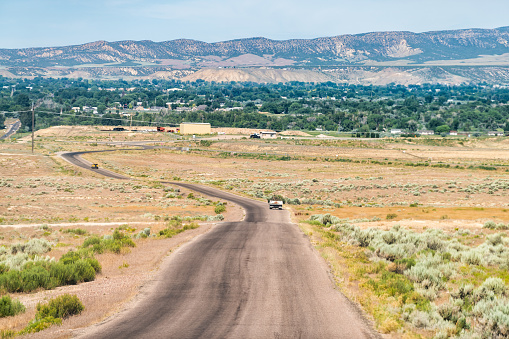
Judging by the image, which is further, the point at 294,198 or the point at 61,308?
the point at 294,198

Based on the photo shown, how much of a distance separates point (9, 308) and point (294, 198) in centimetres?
5535

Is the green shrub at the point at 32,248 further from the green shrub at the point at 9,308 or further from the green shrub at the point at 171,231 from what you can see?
the green shrub at the point at 9,308

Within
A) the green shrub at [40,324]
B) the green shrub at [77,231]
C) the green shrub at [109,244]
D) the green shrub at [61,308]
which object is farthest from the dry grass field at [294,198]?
the green shrub at [77,231]

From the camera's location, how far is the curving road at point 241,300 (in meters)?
15.7

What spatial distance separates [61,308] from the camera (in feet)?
54.5

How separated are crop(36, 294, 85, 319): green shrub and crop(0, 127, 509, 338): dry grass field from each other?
17.3 inches

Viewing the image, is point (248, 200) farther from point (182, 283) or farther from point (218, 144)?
point (218, 144)

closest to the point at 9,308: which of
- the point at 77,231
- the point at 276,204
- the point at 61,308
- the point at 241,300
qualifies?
the point at 61,308

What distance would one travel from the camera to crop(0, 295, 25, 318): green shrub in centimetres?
1664

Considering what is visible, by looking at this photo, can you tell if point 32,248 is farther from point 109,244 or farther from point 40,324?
point 40,324

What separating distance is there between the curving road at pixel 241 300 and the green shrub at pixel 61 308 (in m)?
1.43

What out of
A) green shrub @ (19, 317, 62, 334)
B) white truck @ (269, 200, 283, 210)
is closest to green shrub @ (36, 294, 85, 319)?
green shrub @ (19, 317, 62, 334)

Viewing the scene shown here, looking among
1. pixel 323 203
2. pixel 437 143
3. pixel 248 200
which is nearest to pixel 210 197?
pixel 248 200

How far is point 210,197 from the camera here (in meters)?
67.4
